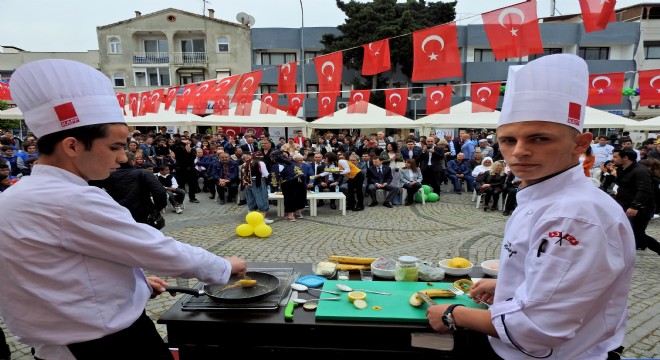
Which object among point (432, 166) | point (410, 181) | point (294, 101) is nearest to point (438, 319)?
point (410, 181)

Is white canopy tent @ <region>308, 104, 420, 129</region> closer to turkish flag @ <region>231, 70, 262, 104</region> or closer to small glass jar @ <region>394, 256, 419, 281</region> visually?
turkish flag @ <region>231, 70, 262, 104</region>

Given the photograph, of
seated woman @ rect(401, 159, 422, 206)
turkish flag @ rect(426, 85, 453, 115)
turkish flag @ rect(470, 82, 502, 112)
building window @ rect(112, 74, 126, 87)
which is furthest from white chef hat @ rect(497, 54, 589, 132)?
building window @ rect(112, 74, 126, 87)

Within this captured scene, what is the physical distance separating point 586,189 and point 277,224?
8.11m

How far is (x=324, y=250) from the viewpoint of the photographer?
22.5 feet

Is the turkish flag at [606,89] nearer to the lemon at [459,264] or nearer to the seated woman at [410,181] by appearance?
the seated woman at [410,181]

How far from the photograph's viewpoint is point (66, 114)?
58.8 inches

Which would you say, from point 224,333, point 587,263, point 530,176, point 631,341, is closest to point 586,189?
point 530,176

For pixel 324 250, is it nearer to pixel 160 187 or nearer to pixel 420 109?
pixel 160 187

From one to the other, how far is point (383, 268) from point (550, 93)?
162cm

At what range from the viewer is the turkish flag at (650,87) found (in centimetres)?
998

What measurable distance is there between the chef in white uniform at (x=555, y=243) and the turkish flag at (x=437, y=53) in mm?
6854

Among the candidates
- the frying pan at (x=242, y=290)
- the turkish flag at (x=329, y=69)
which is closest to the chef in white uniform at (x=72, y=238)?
the frying pan at (x=242, y=290)

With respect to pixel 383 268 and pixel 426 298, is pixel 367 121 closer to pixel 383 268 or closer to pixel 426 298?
pixel 383 268

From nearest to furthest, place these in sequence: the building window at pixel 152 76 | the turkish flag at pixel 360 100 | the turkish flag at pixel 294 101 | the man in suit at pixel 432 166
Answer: the man in suit at pixel 432 166 → the turkish flag at pixel 360 100 → the turkish flag at pixel 294 101 → the building window at pixel 152 76
